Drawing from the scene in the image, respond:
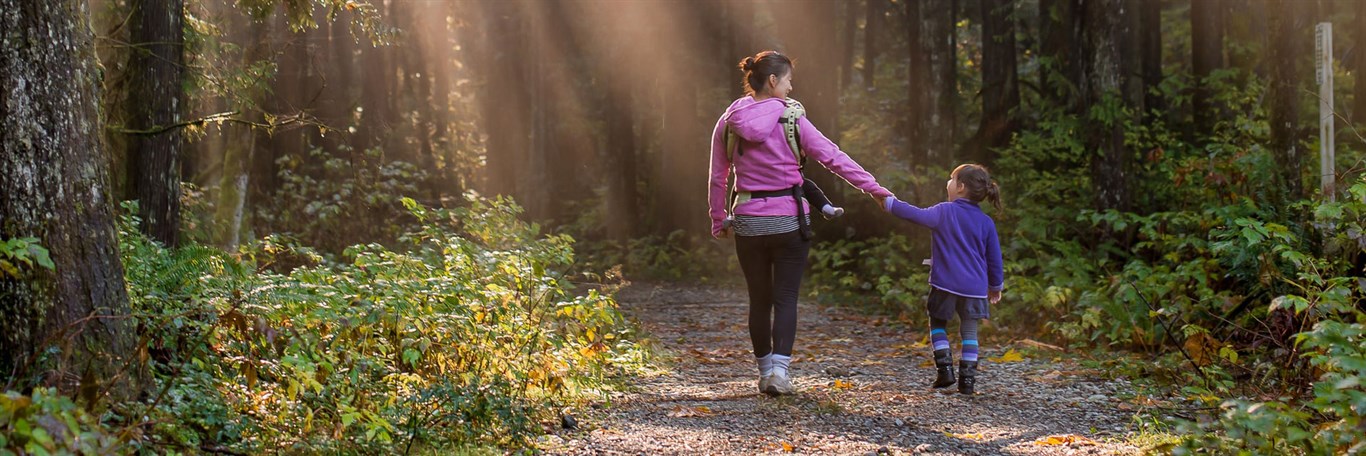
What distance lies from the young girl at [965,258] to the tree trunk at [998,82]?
45.5ft

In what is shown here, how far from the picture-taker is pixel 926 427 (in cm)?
652

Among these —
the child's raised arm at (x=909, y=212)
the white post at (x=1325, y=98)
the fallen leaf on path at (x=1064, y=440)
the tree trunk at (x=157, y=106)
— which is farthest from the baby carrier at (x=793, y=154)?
the tree trunk at (x=157, y=106)

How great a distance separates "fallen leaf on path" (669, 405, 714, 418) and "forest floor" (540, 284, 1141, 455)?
0.01m

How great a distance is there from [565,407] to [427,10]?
75.1 ft

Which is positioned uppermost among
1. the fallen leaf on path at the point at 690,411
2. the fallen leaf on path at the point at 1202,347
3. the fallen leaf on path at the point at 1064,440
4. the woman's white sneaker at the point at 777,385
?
the fallen leaf on path at the point at 1202,347

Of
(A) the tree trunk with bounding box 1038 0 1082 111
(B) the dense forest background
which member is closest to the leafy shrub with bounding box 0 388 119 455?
(B) the dense forest background

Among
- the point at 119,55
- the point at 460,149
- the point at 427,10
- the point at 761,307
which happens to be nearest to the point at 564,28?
the point at 427,10

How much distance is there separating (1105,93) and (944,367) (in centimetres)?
753

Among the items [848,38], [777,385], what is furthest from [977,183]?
[848,38]

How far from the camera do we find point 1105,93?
46.0 feet

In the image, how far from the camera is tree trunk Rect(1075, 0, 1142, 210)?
44.9 feet

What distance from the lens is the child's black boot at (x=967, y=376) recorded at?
7555 mm

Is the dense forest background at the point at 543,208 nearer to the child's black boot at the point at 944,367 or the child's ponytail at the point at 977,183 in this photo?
the child's black boot at the point at 944,367

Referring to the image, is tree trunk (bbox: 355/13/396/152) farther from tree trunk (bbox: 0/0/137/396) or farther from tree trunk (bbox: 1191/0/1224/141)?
tree trunk (bbox: 0/0/137/396)
